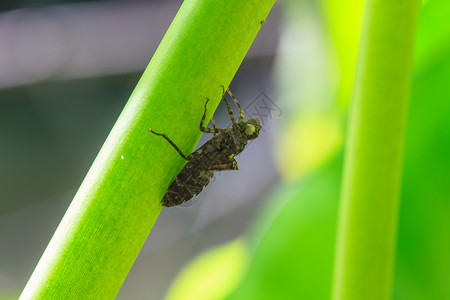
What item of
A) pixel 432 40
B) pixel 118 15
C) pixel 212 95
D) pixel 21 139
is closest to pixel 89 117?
pixel 21 139

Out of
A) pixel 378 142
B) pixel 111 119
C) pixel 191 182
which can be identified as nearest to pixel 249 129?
pixel 191 182

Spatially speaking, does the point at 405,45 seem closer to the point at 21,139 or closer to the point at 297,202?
the point at 297,202

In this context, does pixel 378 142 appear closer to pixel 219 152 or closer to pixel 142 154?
pixel 142 154

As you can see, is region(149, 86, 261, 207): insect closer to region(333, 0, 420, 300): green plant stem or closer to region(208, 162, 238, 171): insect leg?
region(208, 162, 238, 171): insect leg

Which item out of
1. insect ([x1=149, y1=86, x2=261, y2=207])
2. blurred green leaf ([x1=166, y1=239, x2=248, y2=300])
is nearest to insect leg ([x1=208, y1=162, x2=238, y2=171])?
insect ([x1=149, y1=86, x2=261, y2=207])

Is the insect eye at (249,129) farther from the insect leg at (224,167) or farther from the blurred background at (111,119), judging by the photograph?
the blurred background at (111,119)

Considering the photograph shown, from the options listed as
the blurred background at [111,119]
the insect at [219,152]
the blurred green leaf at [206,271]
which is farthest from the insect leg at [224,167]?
the blurred background at [111,119]
